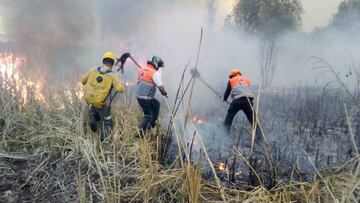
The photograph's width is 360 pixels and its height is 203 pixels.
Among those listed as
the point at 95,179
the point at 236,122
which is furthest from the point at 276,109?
the point at 95,179

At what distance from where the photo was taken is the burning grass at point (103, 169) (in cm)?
312

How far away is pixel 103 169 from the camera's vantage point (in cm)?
419

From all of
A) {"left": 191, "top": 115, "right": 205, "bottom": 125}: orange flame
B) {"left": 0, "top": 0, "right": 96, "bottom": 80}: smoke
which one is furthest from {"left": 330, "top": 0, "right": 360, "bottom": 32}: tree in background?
{"left": 191, "top": 115, "right": 205, "bottom": 125}: orange flame

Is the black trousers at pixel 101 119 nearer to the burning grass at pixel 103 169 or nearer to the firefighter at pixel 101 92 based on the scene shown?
the firefighter at pixel 101 92

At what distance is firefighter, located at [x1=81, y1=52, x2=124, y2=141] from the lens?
18.8 ft

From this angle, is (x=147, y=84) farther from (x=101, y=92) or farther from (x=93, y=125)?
(x=93, y=125)

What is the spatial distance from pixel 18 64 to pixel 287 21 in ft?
76.5

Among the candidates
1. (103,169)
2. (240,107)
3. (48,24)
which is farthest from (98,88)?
(48,24)

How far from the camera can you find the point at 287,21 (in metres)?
26.4

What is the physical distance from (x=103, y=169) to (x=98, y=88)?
193 cm

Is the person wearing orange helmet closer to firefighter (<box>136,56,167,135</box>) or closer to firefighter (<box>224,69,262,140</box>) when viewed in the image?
firefighter (<box>224,69,262,140</box>)

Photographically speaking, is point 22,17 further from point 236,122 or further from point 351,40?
point 351,40

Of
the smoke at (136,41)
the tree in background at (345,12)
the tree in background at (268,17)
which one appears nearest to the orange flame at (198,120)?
the smoke at (136,41)

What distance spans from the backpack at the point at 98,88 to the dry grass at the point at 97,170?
0.98 feet
